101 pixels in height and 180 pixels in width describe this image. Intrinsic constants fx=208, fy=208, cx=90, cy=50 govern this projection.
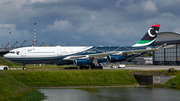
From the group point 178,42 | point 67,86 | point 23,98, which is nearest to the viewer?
point 23,98

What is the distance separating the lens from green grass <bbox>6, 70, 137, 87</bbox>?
101 feet

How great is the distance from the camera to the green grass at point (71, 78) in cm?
3078

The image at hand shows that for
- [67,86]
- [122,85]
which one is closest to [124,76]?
[122,85]

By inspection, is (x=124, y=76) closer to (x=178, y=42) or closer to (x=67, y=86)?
(x=67, y=86)

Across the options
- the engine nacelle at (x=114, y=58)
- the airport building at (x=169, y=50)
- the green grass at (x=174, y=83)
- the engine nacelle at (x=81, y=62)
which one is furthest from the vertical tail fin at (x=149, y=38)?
the airport building at (x=169, y=50)

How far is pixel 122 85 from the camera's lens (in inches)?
1284

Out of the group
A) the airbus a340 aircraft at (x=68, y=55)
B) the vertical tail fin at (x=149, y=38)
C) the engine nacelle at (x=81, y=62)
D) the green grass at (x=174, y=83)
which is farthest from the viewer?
the vertical tail fin at (x=149, y=38)

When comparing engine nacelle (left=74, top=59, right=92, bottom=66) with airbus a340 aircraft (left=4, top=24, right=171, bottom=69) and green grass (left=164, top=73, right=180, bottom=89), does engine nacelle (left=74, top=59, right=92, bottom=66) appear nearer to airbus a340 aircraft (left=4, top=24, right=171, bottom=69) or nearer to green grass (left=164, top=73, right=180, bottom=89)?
airbus a340 aircraft (left=4, top=24, right=171, bottom=69)

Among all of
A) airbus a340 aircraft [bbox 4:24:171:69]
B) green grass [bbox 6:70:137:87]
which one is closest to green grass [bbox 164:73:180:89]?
green grass [bbox 6:70:137:87]

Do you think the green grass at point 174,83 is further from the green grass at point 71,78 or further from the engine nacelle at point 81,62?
the engine nacelle at point 81,62

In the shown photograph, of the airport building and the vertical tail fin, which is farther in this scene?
the airport building

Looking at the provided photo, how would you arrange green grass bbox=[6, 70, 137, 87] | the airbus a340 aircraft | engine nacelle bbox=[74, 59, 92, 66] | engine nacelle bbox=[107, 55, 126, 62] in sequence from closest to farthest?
green grass bbox=[6, 70, 137, 87], engine nacelle bbox=[74, 59, 92, 66], the airbus a340 aircraft, engine nacelle bbox=[107, 55, 126, 62]

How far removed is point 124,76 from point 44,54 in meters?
16.3

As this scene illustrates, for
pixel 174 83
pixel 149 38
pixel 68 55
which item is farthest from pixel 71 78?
pixel 149 38
